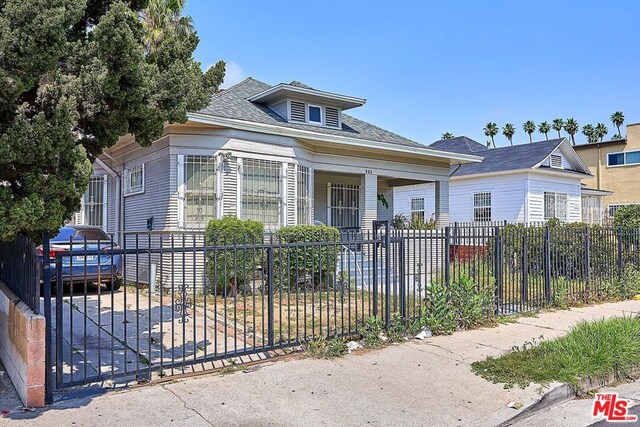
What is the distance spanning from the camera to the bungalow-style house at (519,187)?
72.7 ft

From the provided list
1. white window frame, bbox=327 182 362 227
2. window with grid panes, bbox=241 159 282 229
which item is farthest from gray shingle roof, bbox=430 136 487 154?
window with grid panes, bbox=241 159 282 229

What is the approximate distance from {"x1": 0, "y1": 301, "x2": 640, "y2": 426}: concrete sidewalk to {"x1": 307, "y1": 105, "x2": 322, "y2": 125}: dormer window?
33.5ft

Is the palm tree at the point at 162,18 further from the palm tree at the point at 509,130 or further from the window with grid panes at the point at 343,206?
the palm tree at the point at 509,130

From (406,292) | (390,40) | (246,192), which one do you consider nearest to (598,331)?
(406,292)

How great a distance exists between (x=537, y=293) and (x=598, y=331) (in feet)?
10.3

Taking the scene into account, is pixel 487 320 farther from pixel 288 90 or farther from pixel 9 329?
pixel 288 90

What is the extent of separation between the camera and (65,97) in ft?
14.6

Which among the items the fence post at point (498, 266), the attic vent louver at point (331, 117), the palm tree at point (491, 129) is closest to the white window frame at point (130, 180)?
the attic vent louver at point (331, 117)

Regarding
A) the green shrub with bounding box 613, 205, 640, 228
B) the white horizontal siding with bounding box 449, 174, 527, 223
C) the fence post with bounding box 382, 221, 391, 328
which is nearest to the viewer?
the fence post with bounding box 382, 221, 391, 328

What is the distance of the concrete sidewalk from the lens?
14.4ft

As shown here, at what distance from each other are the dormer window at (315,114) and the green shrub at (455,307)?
867 cm

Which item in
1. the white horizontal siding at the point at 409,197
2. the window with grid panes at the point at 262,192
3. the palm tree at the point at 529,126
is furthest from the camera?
the palm tree at the point at 529,126

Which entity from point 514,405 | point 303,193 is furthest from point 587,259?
point 514,405

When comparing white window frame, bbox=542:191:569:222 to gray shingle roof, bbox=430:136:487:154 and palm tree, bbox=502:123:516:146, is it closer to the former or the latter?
gray shingle roof, bbox=430:136:487:154
